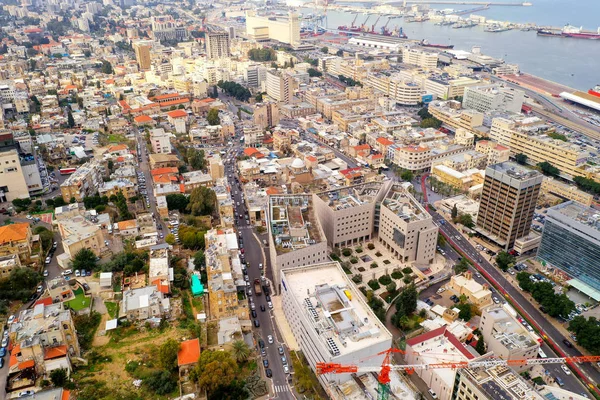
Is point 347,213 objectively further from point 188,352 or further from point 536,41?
point 536,41

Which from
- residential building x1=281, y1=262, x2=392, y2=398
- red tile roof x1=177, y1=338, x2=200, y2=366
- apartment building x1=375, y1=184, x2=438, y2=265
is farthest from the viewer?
apartment building x1=375, y1=184, x2=438, y2=265

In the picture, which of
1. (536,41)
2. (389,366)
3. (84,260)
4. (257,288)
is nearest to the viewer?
(389,366)

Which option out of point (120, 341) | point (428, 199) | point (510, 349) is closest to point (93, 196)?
point (120, 341)

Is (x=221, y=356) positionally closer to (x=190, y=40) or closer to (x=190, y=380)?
(x=190, y=380)

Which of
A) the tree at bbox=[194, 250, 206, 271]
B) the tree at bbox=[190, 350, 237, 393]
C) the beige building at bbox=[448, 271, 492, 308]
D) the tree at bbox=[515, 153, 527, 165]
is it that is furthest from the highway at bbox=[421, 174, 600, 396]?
the tree at bbox=[194, 250, 206, 271]

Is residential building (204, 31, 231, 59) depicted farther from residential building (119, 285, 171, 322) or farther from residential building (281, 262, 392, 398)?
residential building (281, 262, 392, 398)

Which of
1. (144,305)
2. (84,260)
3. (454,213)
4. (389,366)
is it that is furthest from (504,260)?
(84,260)
